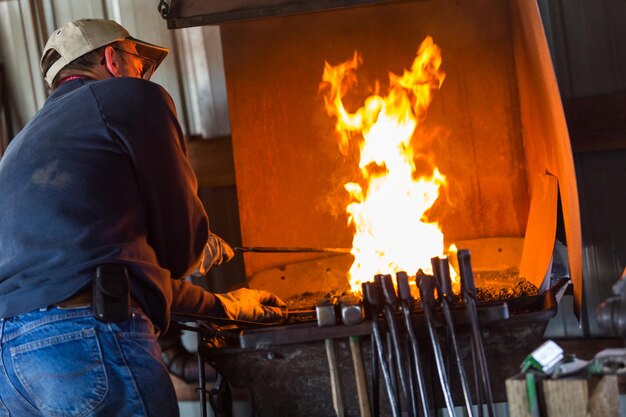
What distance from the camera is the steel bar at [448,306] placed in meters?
2.12

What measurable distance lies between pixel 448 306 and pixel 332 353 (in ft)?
1.11

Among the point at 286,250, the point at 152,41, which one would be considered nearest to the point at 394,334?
the point at 286,250

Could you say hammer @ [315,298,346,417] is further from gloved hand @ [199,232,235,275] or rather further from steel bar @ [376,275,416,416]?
gloved hand @ [199,232,235,275]

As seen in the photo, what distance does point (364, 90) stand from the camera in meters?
3.26

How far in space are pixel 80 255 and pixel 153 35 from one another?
1901 mm

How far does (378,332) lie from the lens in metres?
2.18

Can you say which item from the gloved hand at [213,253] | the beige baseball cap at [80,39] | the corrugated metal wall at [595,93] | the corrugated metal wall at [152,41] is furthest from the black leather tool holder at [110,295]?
the corrugated metal wall at [595,93]

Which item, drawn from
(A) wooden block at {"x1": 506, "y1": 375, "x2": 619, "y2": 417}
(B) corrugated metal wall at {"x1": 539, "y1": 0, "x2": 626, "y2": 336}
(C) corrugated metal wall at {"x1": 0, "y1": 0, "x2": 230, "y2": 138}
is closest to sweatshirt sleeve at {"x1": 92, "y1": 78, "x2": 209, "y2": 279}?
(A) wooden block at {"x1": 506, "y1": 375, "x2": 619, "y2": 417}

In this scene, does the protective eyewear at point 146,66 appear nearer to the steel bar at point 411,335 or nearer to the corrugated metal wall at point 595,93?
the steel bar at point 411,335

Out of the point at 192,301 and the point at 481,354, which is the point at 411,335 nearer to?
the point at 481,354

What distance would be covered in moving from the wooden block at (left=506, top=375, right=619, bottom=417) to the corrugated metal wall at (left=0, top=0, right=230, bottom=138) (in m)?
2.35

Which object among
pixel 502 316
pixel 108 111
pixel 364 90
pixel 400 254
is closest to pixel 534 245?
pixel 400 254

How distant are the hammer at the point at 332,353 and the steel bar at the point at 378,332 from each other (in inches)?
3.8

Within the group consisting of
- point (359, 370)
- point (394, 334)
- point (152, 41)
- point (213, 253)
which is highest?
point (152, 41)
